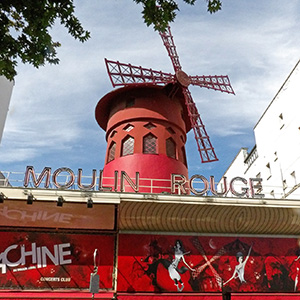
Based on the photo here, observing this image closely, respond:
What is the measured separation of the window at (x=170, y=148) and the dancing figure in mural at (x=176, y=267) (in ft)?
12.8

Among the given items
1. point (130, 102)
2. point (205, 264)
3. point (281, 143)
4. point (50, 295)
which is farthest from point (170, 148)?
point (50, 295)

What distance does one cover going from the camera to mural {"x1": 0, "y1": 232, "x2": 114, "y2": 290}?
10031 mm

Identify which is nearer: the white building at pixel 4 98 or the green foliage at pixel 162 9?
the green foliage at pixel 162 9

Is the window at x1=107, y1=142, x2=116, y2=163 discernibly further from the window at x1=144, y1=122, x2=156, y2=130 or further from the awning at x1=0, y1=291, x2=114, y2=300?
the awning at x1=0, y1=291, x2=114, y2=300

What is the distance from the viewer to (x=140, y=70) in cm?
1496

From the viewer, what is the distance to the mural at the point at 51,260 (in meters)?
10.0

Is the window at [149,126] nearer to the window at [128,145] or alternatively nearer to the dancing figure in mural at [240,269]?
the window at [128,145]

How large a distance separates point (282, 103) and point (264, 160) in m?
3.50

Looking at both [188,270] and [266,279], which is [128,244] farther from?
[266,279]

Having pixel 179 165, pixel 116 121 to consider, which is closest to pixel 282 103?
pixel 179 165

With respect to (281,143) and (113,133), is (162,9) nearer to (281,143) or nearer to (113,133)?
(113,133)

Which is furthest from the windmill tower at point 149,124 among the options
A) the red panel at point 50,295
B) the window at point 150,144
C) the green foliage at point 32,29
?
the green foliage at point 32,29

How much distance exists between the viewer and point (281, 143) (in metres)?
16.5

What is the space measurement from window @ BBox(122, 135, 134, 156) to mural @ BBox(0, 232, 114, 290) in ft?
13.0
